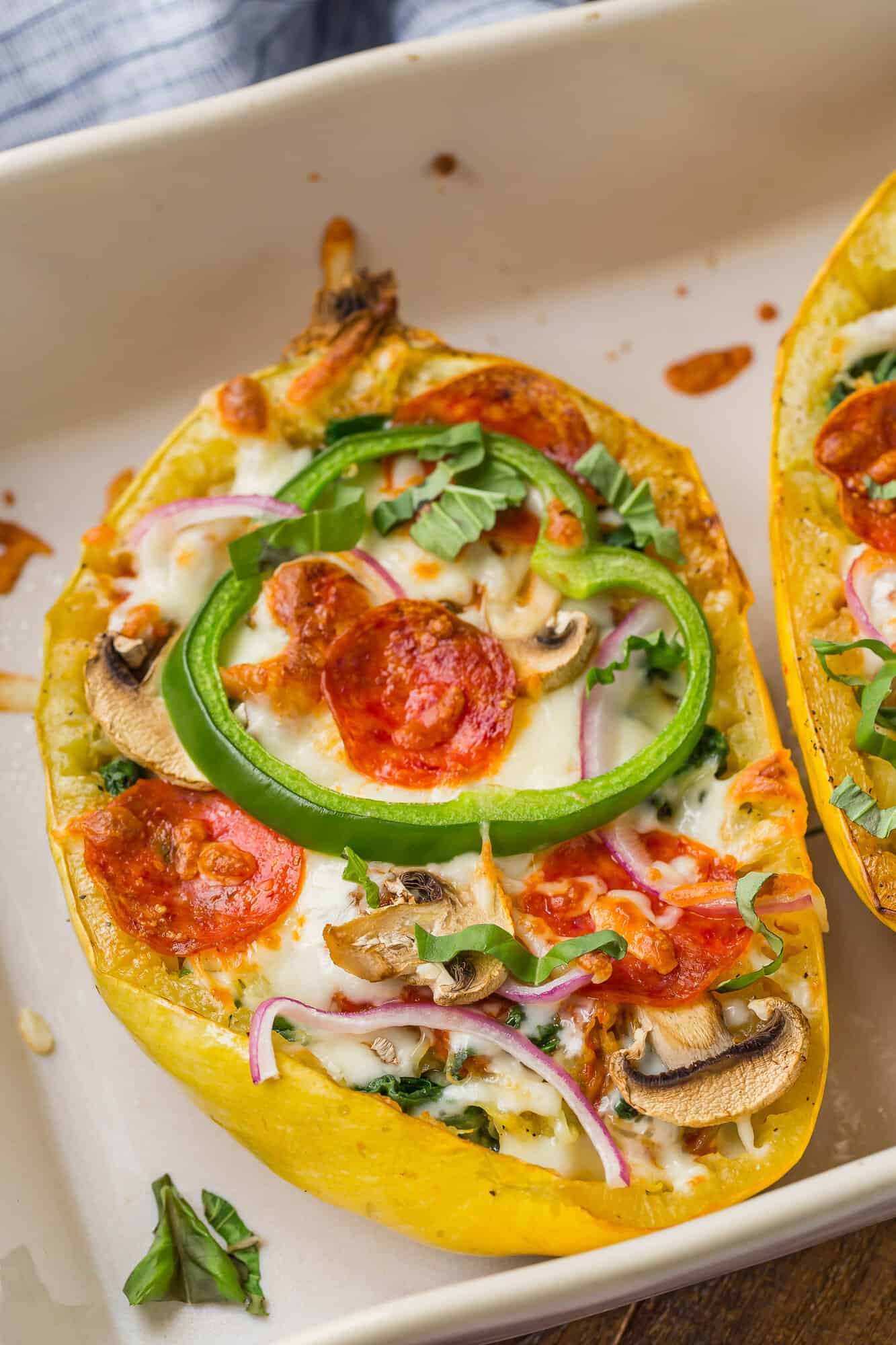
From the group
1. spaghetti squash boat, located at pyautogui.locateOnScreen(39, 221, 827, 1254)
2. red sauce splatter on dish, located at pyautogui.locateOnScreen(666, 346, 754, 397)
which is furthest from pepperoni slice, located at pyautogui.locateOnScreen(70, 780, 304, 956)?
red sauce splatter on dish, located at pyautogui.locateOnScreen(666, 346, 754, 397)

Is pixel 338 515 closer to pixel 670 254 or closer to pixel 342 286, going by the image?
pixel 342 286

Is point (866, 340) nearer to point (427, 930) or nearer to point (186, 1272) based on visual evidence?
point (427, 930)

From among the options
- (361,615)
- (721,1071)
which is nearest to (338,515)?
(361,615)

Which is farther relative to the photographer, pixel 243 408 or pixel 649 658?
pixel 243 408

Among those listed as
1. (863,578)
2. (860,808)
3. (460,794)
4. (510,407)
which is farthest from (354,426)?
(860,808)

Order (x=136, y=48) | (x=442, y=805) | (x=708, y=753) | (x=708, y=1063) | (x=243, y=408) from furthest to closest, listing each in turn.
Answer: (x=136, y=48)
(x=243, y=408)
(x=708, y=753)
(x=442, y=805)
(x=708, y=1063)
